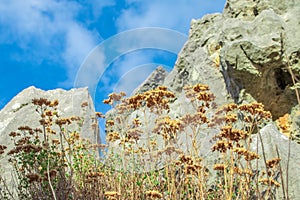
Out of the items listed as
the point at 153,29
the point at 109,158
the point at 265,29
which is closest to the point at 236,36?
the point at 265,29

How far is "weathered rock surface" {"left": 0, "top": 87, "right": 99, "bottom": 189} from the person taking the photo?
25.2ft

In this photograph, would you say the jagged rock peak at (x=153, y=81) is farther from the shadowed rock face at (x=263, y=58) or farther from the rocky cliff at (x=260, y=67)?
the rocky cliff at (x=260, y=67)

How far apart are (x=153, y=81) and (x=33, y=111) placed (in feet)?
17.8

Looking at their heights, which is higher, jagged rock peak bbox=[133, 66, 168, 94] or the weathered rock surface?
jagged rock peak bbox=[133, 66, 168, 94]

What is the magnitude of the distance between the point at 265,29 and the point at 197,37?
14.7 ft

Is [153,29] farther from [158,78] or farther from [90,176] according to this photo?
[158,78]

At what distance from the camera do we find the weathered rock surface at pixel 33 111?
303 inches

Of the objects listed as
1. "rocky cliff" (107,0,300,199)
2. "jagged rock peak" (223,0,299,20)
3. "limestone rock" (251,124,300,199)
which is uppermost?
"jagged rock peak" (223,0,299,20)

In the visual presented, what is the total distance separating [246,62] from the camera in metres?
6.77

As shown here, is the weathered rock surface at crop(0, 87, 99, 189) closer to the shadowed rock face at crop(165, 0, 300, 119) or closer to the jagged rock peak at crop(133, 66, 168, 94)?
the jagged rock peak at crop(133, 66, 168, 94)

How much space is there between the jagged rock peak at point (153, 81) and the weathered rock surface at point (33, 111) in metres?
2.92

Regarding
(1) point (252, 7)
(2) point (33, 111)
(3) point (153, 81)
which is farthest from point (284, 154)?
(3) point (153, 81)

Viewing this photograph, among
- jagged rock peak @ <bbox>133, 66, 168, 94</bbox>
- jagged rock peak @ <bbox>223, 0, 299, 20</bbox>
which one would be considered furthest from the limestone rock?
jagged rock peak @ <bbox>133, 66, 168, 94</bbox>

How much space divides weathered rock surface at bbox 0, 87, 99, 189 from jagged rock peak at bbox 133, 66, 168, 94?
115 inches
